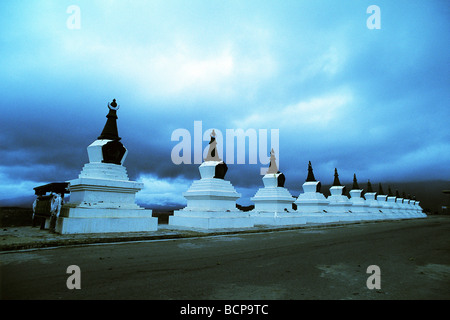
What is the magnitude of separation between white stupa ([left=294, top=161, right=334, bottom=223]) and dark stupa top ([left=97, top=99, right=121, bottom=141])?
1714cm

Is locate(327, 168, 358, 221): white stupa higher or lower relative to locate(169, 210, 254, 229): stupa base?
higher

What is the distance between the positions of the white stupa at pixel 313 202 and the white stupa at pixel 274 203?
11.1 feet

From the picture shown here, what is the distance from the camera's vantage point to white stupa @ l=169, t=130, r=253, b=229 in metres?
13.9

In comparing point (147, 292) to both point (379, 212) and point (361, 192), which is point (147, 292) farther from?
point (379, 212)

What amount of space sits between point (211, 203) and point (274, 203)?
256 inches

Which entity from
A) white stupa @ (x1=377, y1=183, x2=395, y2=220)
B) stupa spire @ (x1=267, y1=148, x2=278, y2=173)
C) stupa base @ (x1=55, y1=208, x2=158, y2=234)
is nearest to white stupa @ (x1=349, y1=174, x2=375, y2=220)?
white stupa @ (x1=377, y1=183, x2=395, y2=220)

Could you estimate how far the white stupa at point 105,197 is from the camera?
32.2 feet

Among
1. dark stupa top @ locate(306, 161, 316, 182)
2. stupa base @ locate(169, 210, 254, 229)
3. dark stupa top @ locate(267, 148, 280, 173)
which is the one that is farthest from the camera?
dark stupa top @ locate(306, 161, 316, 182)

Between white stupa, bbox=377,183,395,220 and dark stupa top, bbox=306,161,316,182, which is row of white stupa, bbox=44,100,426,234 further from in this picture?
white stupa, bbox=377,183,395,220
